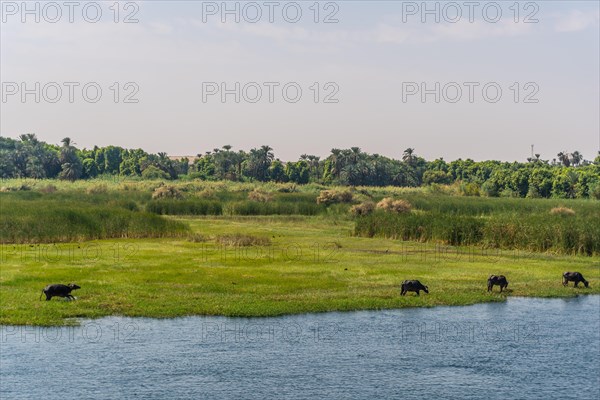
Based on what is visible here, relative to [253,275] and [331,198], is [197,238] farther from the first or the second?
[331,198]

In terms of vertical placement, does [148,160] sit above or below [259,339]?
above

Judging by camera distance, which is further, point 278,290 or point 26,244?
point 26,244

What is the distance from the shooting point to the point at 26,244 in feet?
172

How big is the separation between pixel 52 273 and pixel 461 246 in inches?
1226

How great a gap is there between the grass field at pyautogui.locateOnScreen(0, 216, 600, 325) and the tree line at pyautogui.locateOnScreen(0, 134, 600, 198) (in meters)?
84.2

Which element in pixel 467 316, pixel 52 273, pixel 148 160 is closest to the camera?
pixel 467 316

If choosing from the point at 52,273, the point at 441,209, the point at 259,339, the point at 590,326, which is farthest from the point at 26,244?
the point at 441,209

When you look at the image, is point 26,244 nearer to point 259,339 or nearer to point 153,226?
point 153,226

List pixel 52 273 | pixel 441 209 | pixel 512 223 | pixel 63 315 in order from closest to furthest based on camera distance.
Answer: pixel 63 315 < pixel 52 273 < pixel 512 223 < pixel 441 209

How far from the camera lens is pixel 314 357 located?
24250 mm

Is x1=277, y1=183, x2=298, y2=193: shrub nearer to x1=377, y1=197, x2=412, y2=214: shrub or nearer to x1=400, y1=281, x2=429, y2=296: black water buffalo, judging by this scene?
x1=377, y1=197, x2=412, y2=214: shrub

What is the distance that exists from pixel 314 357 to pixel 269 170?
158234 mm

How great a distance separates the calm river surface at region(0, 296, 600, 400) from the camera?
2117cm

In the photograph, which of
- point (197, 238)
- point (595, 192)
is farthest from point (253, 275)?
point (595, 192)
